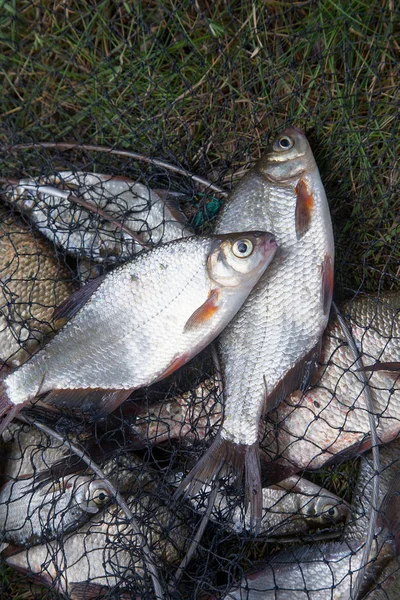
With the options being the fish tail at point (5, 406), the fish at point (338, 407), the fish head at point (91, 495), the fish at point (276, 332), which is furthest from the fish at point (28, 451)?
the fish at point (338, 407)

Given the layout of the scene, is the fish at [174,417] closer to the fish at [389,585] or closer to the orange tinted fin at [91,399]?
the orange tinted fin at [91,399]

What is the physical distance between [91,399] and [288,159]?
1262 mm

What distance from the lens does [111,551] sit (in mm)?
2658

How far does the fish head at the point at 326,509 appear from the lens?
274 centimetres

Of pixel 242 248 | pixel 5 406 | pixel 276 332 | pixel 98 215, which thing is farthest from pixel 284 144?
pixel 5 406

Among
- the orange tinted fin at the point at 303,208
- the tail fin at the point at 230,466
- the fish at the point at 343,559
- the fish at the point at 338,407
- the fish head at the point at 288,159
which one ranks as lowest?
the fish at the point at 343,559

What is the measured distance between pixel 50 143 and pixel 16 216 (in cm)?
39

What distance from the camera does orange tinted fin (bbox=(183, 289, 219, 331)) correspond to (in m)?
2.36

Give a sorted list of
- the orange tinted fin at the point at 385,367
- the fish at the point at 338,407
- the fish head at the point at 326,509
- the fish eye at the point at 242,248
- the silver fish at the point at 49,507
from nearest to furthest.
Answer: the fish eye at the point at 242,248, the orange tinted fin at the point at 385,367, the fish at the point at 338,407, the silver fish at the point at 49,507, the fish head at the point at 326,509

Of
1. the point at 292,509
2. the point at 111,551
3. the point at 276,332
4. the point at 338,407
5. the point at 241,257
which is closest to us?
the point at 241,257

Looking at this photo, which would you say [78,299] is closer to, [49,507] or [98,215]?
[98,215]

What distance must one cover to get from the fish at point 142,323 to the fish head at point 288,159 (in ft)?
1.12

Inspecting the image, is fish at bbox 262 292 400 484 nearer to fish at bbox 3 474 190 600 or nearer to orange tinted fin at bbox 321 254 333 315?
orange tinted fin at bbox 321 254 333 315

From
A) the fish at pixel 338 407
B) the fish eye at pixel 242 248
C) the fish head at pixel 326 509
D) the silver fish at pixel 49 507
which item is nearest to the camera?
the fish eye at pixel 242 248
